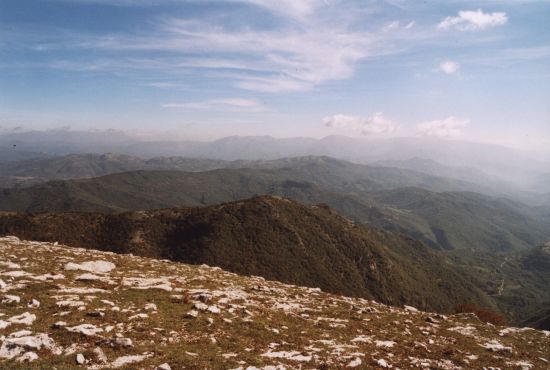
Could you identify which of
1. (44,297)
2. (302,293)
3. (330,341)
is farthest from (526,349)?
(44,297)

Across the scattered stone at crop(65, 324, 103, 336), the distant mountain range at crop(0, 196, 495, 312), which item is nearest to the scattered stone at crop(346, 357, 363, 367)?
the scattered stone at crop(65, 324, 103, 336)

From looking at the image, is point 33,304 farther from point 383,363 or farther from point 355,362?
point 383,363

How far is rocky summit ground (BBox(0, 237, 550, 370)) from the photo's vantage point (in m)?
12.3

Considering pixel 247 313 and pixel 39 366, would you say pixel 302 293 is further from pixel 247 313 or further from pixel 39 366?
pixel 39 366

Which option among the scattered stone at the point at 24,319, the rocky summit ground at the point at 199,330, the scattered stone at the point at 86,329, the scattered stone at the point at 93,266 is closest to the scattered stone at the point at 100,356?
the rocky summit ground at the point at 199,330

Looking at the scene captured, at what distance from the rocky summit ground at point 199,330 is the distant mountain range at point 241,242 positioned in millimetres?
125100

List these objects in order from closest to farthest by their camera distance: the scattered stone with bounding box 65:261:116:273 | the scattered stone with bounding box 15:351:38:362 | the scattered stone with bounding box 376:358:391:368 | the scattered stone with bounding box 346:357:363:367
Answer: the scattered stone with bounding box 15:351:38:362 → the scattered stone with bounding box 346:357:363:367 → the scattered stone with bounding box 376:358:391:368 → the scattered stone with bounding box 65:261:116:273

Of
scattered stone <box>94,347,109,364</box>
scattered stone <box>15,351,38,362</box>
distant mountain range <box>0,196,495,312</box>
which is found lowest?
distant mountain range <box>0,196,495,312</box>

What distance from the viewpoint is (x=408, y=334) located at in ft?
65.9

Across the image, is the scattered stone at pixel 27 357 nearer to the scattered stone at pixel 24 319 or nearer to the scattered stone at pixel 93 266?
the scattered stone at pixel 24 319

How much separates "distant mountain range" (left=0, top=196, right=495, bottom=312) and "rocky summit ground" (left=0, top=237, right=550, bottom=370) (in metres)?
125

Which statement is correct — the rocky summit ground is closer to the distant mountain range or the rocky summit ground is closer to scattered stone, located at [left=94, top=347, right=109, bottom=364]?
scattered stone, located at [left=94, top=347, right=109, bottom=364]

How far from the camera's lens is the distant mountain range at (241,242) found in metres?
143

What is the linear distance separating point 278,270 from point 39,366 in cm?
15060
